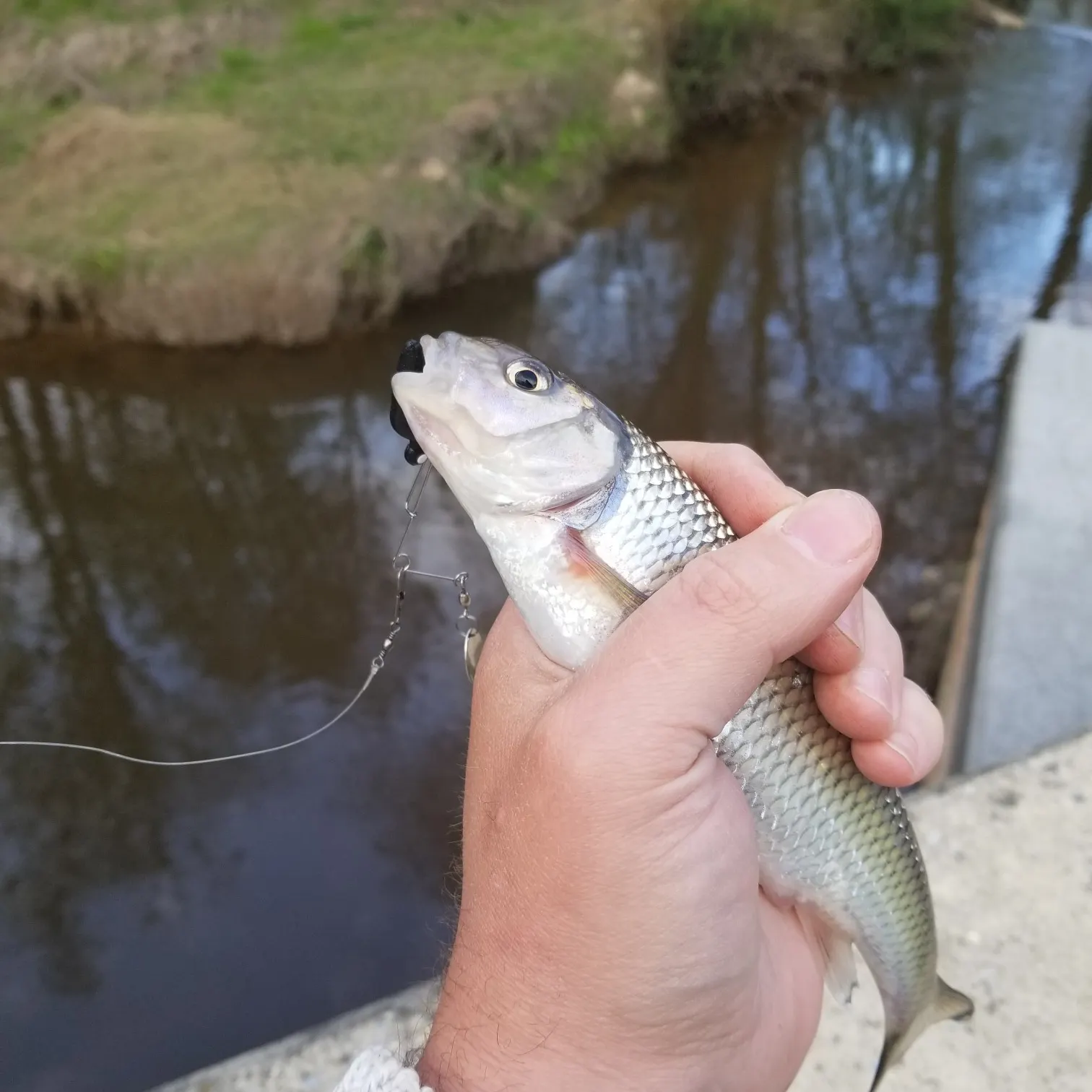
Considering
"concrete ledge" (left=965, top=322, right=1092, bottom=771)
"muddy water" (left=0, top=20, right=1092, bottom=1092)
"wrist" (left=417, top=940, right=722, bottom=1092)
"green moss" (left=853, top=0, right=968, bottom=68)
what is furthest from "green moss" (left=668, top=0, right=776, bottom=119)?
"wrist" (left=417, top=940, right=722, bottom=1092)

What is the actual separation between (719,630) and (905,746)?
713mm

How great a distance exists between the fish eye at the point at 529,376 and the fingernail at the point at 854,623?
30.0 inches

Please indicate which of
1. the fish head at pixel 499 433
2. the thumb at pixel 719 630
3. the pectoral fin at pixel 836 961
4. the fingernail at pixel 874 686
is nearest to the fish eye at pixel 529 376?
the fish head at pixel 499 433

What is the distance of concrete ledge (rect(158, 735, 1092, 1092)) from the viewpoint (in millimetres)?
2305

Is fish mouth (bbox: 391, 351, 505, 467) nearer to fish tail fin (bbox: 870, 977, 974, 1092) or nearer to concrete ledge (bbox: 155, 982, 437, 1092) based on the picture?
concrete ledge (bbox: 155, 982, 437, 1092)

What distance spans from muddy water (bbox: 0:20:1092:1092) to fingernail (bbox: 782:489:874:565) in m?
1.96

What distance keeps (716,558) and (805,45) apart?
1182 centimetres

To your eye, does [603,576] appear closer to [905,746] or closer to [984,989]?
[905,746]

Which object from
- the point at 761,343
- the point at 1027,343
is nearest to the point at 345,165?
the point at 761,343

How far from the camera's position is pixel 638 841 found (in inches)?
61.8

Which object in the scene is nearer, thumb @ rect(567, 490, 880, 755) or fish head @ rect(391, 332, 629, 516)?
thumb @ rect(567, 490, 880, 755)

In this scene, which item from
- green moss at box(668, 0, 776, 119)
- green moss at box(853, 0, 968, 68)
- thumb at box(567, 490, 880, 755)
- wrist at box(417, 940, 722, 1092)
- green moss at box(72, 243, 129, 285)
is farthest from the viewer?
green moss at box(853, 0, 968, 68)

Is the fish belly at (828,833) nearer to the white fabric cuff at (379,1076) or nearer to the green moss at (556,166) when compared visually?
the white fabric cuff at (379,1076)

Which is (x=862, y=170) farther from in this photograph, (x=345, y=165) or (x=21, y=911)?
(x=21, y=911)
